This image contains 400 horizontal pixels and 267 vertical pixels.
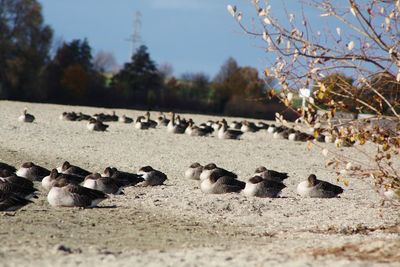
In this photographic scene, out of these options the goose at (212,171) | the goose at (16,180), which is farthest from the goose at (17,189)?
the goose at (212,171)

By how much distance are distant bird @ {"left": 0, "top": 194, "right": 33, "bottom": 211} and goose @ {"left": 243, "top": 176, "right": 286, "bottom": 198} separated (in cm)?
511

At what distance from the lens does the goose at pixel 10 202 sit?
40.9 ft

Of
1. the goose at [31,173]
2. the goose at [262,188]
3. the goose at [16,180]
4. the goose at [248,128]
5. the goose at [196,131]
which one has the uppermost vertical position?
the goose at [248,128]

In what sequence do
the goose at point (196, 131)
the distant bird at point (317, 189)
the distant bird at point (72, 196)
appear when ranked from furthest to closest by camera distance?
the goose at point (196, 131) → the distant bird at point (317, 189) → the distant bird at point (72, 196)

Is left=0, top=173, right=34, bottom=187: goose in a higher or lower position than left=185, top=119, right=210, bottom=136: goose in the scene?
lower

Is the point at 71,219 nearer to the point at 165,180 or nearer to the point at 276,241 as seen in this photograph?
the point at 276,241

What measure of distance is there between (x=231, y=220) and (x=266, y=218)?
699 millimetres

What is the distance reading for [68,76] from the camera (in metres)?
72.8

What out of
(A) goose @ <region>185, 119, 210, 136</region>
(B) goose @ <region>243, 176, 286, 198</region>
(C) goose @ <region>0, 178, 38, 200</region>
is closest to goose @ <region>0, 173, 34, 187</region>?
(C) goose @ <region>0, 178, 38, 200</region>

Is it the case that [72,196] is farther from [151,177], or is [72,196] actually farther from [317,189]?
[317,189]

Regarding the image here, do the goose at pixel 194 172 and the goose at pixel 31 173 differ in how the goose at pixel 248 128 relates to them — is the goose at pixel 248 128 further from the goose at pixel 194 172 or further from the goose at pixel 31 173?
the goose at pixel 31 173

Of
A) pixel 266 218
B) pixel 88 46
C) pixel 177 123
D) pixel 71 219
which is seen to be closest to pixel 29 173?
pixel 71 219

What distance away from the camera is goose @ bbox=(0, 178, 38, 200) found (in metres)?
13.1

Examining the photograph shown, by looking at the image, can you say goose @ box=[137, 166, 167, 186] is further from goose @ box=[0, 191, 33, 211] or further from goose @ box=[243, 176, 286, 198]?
goose @ box=[0, 191, 33, 211]
